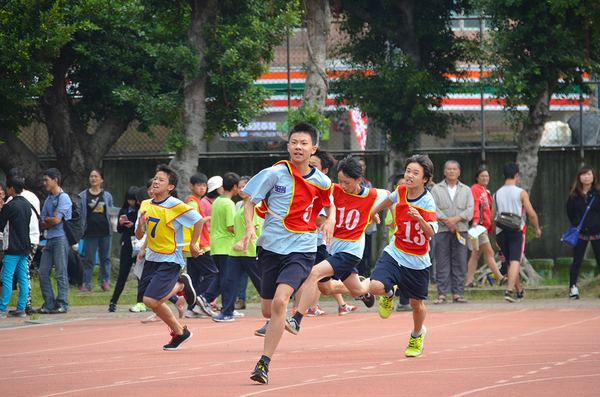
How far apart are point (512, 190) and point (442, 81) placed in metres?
3.65

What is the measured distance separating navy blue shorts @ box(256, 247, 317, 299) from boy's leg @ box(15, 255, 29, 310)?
18.3 feet

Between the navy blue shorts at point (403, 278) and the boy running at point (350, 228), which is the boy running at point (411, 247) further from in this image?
the boy running at point (350, 228)

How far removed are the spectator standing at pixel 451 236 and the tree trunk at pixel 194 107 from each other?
14.9ft

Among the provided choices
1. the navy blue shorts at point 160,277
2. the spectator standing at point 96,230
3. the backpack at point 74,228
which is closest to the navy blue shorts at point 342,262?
the navy blue shorts at point 160,277

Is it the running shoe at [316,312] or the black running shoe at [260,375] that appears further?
the running shoe at [316,312]

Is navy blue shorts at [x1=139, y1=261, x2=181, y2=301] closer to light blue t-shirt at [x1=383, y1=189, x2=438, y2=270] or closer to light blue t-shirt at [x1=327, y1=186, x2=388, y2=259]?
light blue t-shirt at [x1=327, y1=186, x2=388, y2=259]

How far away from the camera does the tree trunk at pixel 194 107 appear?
12992 mm

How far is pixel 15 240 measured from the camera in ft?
32.8

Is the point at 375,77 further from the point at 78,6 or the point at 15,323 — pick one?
the point at 15,323

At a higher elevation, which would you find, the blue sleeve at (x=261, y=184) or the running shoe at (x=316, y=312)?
the blue sleeve at (x=261, y=184)

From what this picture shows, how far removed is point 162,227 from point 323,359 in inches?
89.7

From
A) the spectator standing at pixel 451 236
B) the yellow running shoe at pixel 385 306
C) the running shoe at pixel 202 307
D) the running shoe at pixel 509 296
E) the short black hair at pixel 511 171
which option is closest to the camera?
the yellow running shoe at pixel 385 306

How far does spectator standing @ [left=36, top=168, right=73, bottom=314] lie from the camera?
1041 cm

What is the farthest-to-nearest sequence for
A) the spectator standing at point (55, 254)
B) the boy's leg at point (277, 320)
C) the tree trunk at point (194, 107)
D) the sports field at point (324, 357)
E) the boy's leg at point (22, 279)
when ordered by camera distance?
the tree trunk at point (194, 107)
the spectator standing at point (55, 254)
the boy's leg at point (22, 279)
the boy's leg at point (277, 320)
the sports field at point (324, 357)
